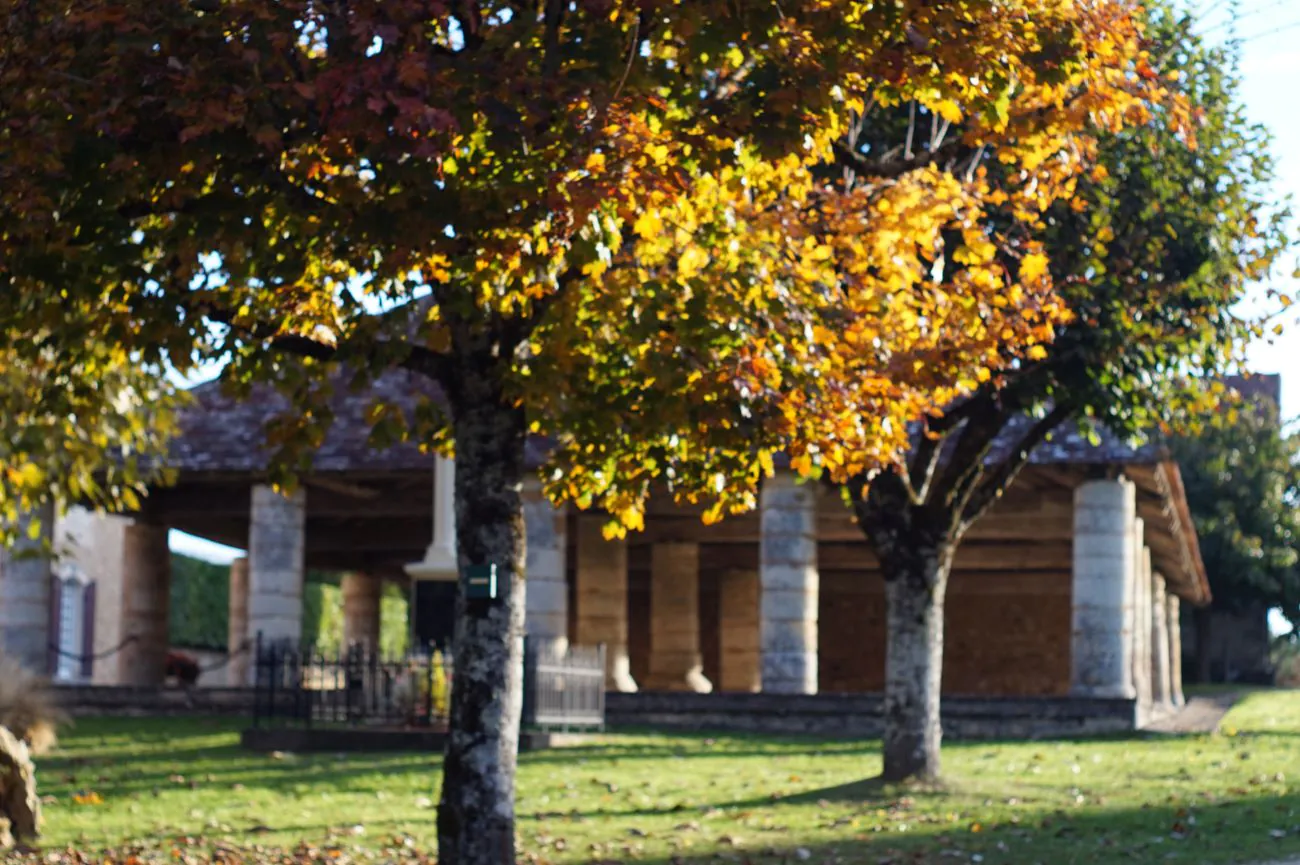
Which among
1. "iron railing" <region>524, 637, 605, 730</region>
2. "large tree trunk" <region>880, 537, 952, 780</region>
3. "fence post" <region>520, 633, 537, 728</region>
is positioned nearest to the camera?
"large tree trunk" <region>880, 537, 952, 780</region>

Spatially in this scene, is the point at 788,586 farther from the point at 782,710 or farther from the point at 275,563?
the point at 275,563

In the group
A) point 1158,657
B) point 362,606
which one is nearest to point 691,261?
point 1158,657

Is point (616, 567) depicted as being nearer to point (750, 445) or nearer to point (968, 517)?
point (968, 517)

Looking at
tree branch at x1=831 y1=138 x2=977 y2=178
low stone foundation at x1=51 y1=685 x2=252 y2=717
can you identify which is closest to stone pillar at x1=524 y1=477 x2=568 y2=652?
low stone foundation at x1=51 y1=685 x2=252 y2=717

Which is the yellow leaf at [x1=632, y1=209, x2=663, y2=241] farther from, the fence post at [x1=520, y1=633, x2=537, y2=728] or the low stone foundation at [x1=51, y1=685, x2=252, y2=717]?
the low stone foundation at [x1=51, y1=685, x2=252, y2=717]

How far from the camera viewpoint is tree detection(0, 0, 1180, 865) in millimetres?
9133

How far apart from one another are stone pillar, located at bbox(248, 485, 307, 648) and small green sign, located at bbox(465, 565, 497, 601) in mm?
17764

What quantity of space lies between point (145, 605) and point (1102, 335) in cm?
2046

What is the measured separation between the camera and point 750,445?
37.2 feet

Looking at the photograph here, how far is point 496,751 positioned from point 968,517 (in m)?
7.87

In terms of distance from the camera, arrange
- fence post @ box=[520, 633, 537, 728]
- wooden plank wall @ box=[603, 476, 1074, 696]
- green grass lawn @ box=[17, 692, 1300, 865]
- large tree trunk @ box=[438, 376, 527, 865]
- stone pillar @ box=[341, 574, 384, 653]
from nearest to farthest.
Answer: large tree trunk @ box=[438, 376, 527, 865], green grass lawn @ box=[17, 692, 1300, 865], fence post @ box=[520, 633, 537, 728], wooden plank wall @ box=[603, 476, 1074, 696], stone pillar @ box=[341, 574, 384, 653]

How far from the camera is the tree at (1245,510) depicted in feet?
156

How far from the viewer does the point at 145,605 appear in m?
32.2

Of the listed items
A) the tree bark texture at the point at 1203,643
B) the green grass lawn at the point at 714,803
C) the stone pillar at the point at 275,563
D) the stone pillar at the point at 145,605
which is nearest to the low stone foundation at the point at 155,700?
the stone pillar at the point at 275,563
